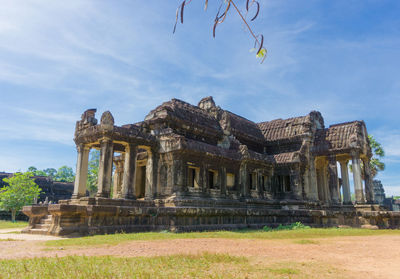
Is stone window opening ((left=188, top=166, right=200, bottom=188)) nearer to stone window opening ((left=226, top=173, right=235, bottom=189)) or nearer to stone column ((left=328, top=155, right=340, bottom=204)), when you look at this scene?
stone window opening ((left=226, top=173, right=235, bottom=189))

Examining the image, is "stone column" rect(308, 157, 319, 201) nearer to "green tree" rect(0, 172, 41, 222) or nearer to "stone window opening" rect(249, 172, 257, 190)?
"stone window opening" rect(249, 172, 257, 190)

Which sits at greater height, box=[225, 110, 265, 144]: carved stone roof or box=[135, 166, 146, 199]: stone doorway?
box=[225, 110, 265, 144]: carved stone roof

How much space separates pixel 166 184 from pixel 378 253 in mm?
11301

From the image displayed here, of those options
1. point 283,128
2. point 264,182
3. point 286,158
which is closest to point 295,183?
point 286,158

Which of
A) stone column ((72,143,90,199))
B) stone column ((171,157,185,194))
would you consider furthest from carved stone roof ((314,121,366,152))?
stone column ((72,143,90,199))

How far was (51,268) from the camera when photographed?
214 inches

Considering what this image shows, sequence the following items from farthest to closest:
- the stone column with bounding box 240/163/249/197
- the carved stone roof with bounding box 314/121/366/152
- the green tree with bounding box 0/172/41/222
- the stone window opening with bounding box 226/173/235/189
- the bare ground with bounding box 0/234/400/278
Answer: the green tree with bounding box 0/172/41/222 < the carved stone roof with bounding box 314/121/366/152 < the stone column with bounding box 240/163/249/197 < the stone window opening with bounding box 226/173/235/189 < the bare ground with bounding box 0/234/400/278

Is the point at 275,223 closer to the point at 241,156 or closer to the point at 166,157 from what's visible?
the point at 241,156

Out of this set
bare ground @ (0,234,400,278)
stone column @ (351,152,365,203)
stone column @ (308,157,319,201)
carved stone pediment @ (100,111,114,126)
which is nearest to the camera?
bare ground @ (0,234,400,278)

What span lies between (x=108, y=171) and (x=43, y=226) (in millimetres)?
3637

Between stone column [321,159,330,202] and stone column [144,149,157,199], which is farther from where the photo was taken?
stone column [321,159,330,202]

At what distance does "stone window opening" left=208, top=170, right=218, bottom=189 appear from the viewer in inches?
763

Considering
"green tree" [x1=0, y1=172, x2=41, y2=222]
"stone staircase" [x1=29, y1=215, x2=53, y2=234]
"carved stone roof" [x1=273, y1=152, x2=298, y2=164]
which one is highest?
"carved stone roof" [x1=273, y1=152, x2=298, y2=164]

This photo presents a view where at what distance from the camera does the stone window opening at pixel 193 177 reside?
18.2 meters
